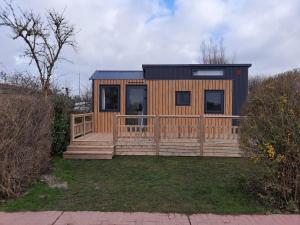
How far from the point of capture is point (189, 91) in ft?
49.2

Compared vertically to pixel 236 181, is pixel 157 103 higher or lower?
higher

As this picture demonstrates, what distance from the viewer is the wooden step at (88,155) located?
10656mm

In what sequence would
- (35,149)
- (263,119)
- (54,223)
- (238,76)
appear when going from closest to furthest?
1. (54,223)
2. (263,119)
3. (35,149)
4. (238,76)

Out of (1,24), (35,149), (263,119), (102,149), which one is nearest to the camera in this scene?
(263,119)

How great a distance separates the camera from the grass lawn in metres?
5.82

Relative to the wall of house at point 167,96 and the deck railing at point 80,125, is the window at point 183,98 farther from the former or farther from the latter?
the deck railing at point 80,125

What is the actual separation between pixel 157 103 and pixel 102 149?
4840 millimetres

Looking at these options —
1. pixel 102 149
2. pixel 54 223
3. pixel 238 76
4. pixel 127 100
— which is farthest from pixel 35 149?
pixel 238 76

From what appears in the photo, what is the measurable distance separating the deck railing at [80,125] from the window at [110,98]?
2.78ft

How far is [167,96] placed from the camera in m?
15.1

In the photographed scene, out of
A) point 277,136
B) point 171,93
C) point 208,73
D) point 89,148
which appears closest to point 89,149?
point 89,148

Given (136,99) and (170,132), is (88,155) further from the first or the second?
(136,99)

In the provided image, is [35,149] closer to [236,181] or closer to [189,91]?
[236,181]

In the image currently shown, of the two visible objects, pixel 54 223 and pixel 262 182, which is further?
pixel 262 182
